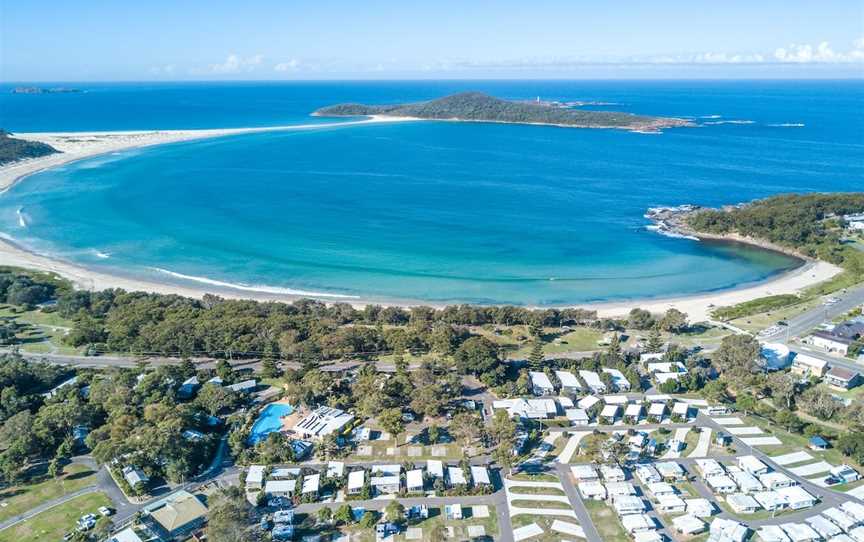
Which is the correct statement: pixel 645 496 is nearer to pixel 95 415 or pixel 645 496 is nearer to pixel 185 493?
pixel 185 493

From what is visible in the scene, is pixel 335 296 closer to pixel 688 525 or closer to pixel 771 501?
pixel 688 525

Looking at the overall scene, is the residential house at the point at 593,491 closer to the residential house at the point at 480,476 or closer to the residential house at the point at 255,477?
the residential house at the point at 480,476

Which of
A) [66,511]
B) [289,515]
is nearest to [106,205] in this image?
[66,511]

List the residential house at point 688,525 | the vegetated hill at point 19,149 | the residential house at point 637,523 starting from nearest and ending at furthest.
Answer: the residential house at point 688,525 < the residential house at point 637,523 < the vegetated hill at point 19,149

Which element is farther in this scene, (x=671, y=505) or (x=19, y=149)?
(x=19, y=149)

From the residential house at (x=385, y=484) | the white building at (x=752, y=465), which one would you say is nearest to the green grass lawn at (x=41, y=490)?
the residential house at (x=385, y=484)

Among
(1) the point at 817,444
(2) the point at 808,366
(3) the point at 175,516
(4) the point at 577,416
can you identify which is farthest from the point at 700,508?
(3) the point at 175,516
